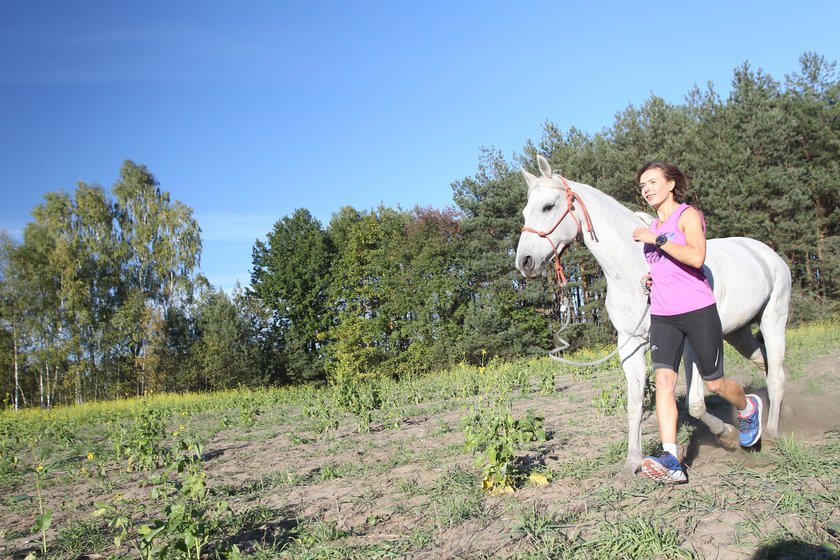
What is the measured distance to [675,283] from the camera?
3920mm

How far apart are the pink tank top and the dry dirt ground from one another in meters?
1.16

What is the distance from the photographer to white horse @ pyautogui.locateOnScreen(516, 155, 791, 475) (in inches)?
169

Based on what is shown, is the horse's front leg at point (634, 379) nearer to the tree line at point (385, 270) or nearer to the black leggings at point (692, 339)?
the black leggings at point (692, 339)

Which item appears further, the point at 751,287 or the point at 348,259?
the point at 348,259

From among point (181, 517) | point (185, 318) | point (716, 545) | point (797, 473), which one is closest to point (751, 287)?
point (797, 473)

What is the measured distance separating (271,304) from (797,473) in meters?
39.0

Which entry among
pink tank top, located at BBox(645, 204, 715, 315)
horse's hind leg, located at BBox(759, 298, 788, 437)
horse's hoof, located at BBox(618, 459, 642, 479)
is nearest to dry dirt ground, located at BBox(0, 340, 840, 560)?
horse's hoof, located at BBox(618, 459, 642, 479)

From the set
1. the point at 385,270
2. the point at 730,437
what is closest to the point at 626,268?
the point at 730,437

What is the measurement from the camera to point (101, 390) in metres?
37.2

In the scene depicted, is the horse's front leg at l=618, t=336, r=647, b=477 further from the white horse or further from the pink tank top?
the pink tank top

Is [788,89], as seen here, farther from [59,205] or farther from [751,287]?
[59,205]

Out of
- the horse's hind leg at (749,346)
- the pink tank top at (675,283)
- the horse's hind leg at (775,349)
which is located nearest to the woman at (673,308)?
the pink tank top at (675,283)

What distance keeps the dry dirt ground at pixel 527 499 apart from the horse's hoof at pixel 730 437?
12cm

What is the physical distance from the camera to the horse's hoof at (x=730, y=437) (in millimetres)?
4486
